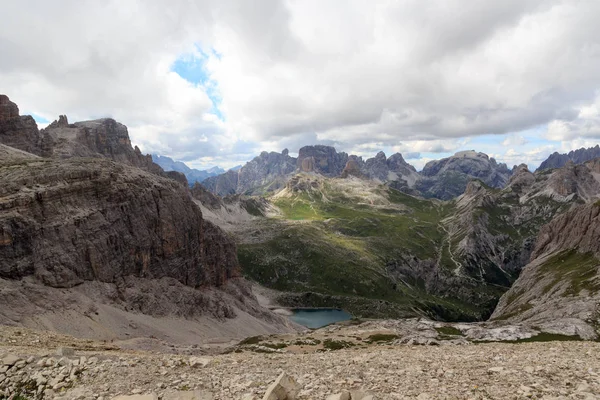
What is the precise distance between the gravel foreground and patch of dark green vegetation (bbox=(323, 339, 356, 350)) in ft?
179

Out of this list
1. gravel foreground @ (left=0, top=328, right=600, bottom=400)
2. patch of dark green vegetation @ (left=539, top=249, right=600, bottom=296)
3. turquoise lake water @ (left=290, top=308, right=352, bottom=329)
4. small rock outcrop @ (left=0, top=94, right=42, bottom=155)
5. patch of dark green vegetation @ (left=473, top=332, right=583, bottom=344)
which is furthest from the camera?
small rock outcrop @ (left=0, top=94, right=42, bottom=155)

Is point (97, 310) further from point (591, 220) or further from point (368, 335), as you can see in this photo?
point (591, 220)

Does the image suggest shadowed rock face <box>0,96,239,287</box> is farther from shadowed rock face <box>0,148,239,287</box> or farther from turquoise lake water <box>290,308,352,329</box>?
turquoise lake water <box>290,308,352,329</box>

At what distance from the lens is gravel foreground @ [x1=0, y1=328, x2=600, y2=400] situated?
18312mm

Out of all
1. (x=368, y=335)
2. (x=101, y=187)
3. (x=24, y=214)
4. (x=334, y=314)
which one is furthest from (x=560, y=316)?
(x=24, y=214)

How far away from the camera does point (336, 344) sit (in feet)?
267

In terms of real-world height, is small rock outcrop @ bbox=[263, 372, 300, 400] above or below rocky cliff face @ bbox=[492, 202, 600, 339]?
above

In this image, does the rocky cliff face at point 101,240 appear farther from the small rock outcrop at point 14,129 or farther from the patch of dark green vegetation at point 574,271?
the patch of dark green vegetation at point 574,271

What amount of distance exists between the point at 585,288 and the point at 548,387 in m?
125

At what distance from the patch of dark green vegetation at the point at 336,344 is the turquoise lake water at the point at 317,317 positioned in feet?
310

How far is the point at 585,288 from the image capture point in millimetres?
113000

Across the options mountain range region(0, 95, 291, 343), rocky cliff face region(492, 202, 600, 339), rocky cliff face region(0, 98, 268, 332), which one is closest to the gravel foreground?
mountain range region(0, 95, 291, 343)

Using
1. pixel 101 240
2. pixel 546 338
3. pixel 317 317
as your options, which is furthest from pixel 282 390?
pixel 317 317

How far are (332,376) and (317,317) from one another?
581 feet
